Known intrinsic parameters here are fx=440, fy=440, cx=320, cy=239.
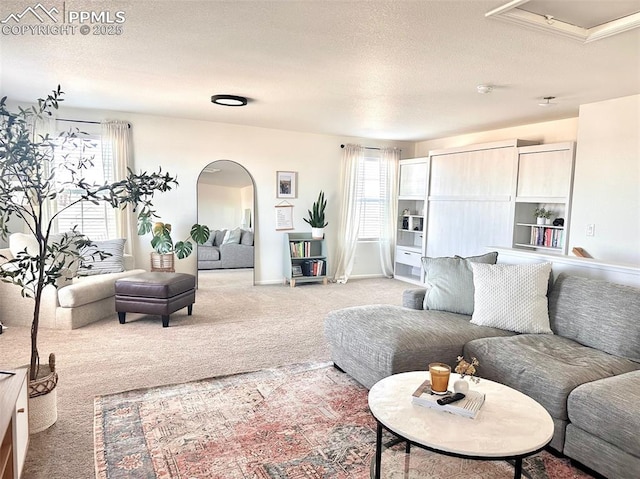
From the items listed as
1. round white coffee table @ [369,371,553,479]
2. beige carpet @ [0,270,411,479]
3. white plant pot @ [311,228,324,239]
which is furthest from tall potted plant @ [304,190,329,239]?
round white coffee table @ [369,371,553,479]

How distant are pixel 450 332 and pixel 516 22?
1.91 metres

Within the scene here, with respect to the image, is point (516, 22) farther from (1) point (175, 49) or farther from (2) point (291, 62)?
(1) point (175, 49)

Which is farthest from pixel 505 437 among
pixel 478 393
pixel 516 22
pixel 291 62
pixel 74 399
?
pixel 291 62

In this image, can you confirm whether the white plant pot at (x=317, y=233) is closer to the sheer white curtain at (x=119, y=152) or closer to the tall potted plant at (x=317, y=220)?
the tall potted plant at (x=317, y=220)

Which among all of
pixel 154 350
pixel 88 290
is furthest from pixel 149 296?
pixel 154 350

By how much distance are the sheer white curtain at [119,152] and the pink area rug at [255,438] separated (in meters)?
3.30

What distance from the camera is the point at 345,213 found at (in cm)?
726

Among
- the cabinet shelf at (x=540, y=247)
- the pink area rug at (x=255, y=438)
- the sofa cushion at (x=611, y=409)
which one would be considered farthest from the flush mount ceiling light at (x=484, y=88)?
the pink area rug at (x=255, y=438)

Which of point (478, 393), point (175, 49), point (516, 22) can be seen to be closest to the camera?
point (478, 393)

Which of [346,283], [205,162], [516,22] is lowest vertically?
[346,283]

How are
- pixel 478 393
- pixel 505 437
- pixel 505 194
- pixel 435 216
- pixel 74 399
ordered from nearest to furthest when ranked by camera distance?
1. pixel 505 437
2. pixel 478 393
3. pixel 74 399
4. pixel 505 194
5. pixel 435 216

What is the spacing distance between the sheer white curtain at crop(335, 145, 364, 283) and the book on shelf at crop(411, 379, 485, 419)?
204 inches

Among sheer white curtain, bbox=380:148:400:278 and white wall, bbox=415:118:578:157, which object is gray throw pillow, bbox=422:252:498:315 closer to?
white wall, bbox=415:118:578:157

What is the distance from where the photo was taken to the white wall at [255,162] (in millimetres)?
5895
